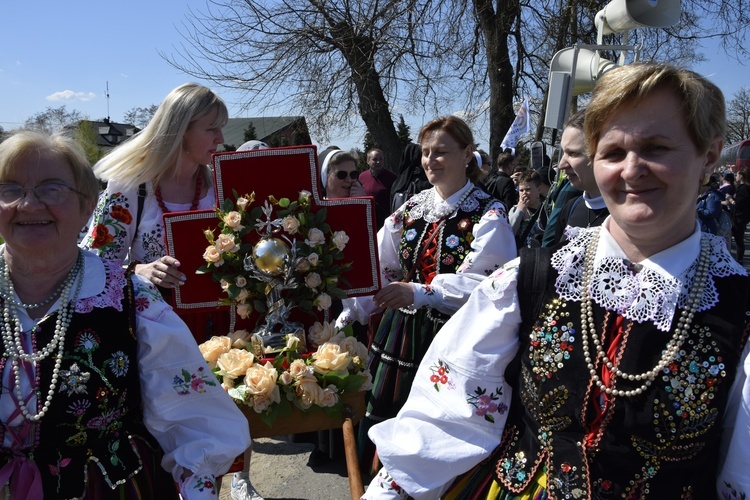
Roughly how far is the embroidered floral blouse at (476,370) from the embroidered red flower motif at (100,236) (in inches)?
58.8

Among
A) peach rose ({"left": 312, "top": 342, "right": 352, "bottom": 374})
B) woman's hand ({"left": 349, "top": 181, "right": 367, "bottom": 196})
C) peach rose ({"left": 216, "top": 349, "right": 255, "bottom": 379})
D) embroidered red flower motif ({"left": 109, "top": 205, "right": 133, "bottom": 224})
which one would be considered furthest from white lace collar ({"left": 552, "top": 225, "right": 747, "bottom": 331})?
woman's hand ({"left": 349, "top": 181, "right": 367, "bottom": 196})

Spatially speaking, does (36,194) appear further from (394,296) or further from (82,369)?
(394,296)

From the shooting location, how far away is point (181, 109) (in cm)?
255

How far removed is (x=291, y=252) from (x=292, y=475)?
1.81 m

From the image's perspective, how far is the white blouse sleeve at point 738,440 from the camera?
1.27 meters

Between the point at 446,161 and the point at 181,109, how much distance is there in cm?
124

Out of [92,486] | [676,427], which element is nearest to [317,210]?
[92,486]

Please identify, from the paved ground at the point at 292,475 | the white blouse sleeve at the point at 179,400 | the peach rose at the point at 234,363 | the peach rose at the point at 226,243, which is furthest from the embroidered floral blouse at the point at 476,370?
the paved ground at the point at 292,475

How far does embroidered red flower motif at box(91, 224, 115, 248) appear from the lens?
2479 millimetres

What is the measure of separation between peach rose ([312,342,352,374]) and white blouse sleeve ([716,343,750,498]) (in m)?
1.12

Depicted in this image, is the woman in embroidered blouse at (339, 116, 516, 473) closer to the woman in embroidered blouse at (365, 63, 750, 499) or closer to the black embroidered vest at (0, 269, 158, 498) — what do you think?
the woman in embroidered blouse at (365, 63, 750, 499)

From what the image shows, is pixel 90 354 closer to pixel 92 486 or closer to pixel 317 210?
pixel 92 486

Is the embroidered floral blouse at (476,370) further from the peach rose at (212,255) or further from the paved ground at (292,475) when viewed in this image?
the paved ground at (292,475)

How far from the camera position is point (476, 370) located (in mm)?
1551
